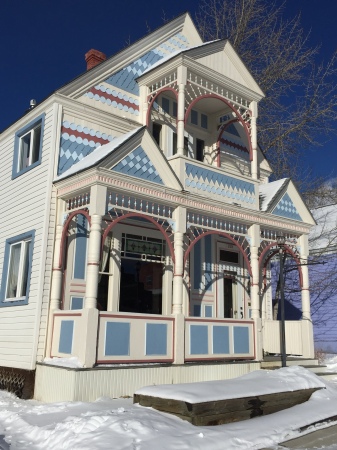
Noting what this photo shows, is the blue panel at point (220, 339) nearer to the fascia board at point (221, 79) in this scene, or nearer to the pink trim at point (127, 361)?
the pink trim at point (127, 361)

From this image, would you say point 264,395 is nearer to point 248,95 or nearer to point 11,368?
point 11,368

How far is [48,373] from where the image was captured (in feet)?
30.2

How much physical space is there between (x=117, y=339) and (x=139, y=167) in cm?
368

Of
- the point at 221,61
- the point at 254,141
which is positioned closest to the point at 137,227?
the point at 254,141

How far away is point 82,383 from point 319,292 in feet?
50.4

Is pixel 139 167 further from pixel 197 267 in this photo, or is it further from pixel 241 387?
pixel 241 387

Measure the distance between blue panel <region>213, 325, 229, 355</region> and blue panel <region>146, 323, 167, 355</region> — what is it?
5.06 feet

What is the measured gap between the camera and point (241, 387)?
7617mm

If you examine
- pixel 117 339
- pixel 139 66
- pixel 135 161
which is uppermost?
pixel 139 66

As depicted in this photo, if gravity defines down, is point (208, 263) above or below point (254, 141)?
below

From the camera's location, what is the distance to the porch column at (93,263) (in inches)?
354

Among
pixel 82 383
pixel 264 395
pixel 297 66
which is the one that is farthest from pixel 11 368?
pixel 297 66

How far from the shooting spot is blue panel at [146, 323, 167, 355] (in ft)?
32.0

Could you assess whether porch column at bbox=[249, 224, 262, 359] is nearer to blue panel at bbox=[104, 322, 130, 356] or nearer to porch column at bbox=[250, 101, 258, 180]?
porch column at bbox=[250, 101, 258, 180]
